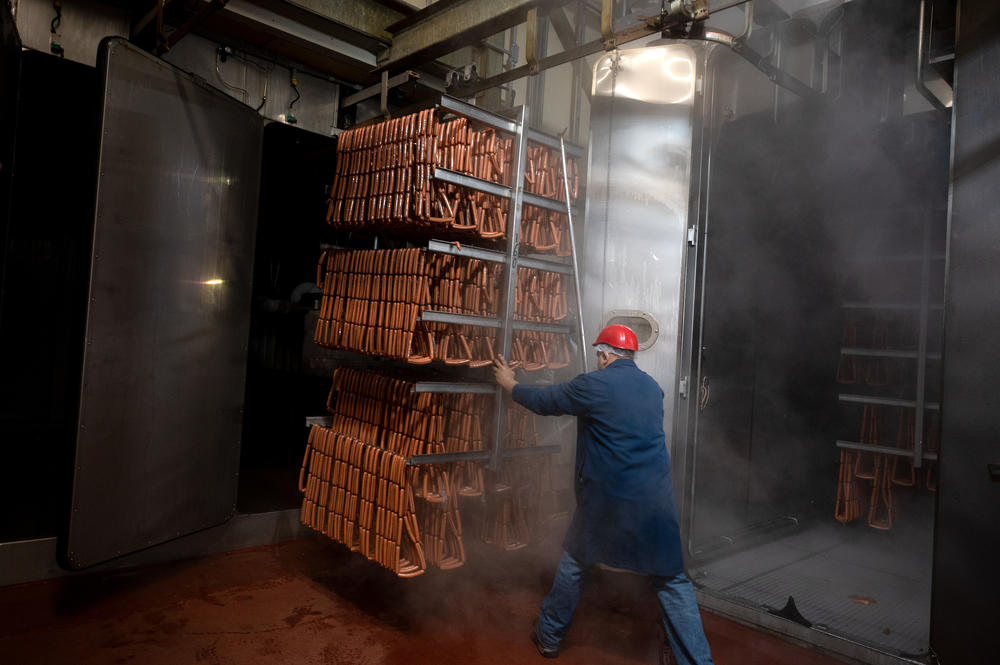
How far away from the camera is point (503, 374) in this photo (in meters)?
3.66

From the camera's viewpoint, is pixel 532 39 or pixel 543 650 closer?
pixel 543 650

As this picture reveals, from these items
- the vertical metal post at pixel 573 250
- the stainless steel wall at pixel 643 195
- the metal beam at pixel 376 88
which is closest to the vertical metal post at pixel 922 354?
the stainless steel wall at pixel 643 195

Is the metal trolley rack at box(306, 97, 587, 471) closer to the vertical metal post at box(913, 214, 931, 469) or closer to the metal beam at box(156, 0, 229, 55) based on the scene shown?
the metal beam at box(156, 0, 229, 55)

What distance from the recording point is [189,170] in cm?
389

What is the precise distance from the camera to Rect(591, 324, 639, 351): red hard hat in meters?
3.56

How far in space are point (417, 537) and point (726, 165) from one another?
364cm

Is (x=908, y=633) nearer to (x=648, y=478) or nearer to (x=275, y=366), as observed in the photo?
(x=648, y=478)

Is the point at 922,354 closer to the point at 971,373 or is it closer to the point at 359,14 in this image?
the point at 971,373

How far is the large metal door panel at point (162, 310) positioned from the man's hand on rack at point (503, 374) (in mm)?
1971

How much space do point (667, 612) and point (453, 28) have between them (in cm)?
369

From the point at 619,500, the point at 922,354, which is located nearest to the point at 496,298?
the point at 619,500

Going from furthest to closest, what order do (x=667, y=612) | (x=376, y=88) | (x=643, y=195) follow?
(x=376, y=88) → (x=643, y=195) → (x=667, y=612)

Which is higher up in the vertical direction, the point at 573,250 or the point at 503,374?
the point at 573,250

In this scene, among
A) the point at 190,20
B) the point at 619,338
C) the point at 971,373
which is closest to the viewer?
the point at 971,373
